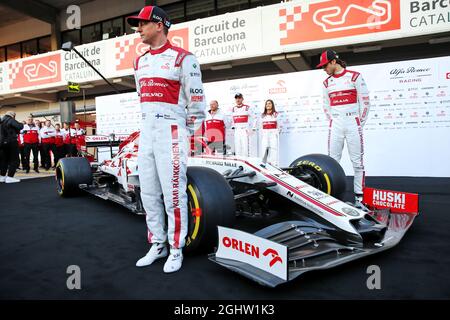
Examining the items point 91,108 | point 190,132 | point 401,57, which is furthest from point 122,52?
point 190,132

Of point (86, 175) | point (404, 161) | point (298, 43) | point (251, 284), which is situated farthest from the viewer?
point (298, 43)

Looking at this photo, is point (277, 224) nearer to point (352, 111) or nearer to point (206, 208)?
point (206, 208)

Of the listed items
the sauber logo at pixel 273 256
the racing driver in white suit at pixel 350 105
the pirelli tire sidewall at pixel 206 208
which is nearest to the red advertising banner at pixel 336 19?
the racing driver in white suit at pixel 350 105

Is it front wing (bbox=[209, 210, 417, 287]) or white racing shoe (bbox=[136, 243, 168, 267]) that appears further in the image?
white racing shoe (bbox=[136, 243, 168, 267])

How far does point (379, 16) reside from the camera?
703 cm

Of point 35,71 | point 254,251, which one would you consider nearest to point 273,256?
point 254,251

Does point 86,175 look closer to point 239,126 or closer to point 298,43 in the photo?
point 239,126

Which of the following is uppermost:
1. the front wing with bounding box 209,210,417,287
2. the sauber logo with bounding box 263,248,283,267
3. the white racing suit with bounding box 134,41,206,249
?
the white racing suit with bounding box 134,41,206,249

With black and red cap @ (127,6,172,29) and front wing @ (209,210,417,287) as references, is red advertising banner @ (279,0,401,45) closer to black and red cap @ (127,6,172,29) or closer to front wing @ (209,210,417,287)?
front wing @ (209,210,417,287)

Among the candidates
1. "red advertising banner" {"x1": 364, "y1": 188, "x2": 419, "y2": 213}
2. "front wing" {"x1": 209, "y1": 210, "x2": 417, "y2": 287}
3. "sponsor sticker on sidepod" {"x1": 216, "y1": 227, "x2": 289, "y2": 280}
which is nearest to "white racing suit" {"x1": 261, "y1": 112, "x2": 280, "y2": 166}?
"red advertising banner" {"x1": 364, "y1": 188, "x2": 419, "y2": 213}

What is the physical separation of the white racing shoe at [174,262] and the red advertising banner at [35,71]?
10.7 metres

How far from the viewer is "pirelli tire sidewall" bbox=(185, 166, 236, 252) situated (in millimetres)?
2254

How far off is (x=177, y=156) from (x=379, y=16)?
6.58m

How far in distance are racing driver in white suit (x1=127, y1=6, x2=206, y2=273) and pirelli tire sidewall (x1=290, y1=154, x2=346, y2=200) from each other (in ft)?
5.42
